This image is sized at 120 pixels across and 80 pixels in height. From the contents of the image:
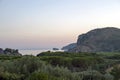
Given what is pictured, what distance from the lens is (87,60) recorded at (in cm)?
3469

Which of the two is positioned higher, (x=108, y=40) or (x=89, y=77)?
(x=108, y=40)

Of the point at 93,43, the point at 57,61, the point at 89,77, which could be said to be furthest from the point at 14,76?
the point at 93,43

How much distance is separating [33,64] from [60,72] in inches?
70.2

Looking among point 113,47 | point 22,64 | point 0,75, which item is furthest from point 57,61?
point 113,47

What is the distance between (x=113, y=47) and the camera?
566 ft

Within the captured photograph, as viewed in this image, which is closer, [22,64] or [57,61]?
[22,64]

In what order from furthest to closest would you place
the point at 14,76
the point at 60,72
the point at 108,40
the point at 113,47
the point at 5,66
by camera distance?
the point at 108,40, the point at 113,47, the point at 5,66, the point at 60,72, the point at 14,76

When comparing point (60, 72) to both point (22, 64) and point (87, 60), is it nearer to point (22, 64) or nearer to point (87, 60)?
point (22, 64)

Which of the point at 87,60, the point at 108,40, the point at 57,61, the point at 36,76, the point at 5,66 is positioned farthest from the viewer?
the point at 108,40

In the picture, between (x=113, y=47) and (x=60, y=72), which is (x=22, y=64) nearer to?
(x=60, y=72)

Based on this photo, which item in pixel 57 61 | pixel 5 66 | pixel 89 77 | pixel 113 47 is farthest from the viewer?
pixel 113 47

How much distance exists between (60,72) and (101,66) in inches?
847

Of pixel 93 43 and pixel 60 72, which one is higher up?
pixel 93 43

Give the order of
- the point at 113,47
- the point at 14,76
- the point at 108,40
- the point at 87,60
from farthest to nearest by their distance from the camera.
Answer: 1. the point at 108,40
2. the point at 113,47
3. the point at 87,60
4. the point at 14,76
